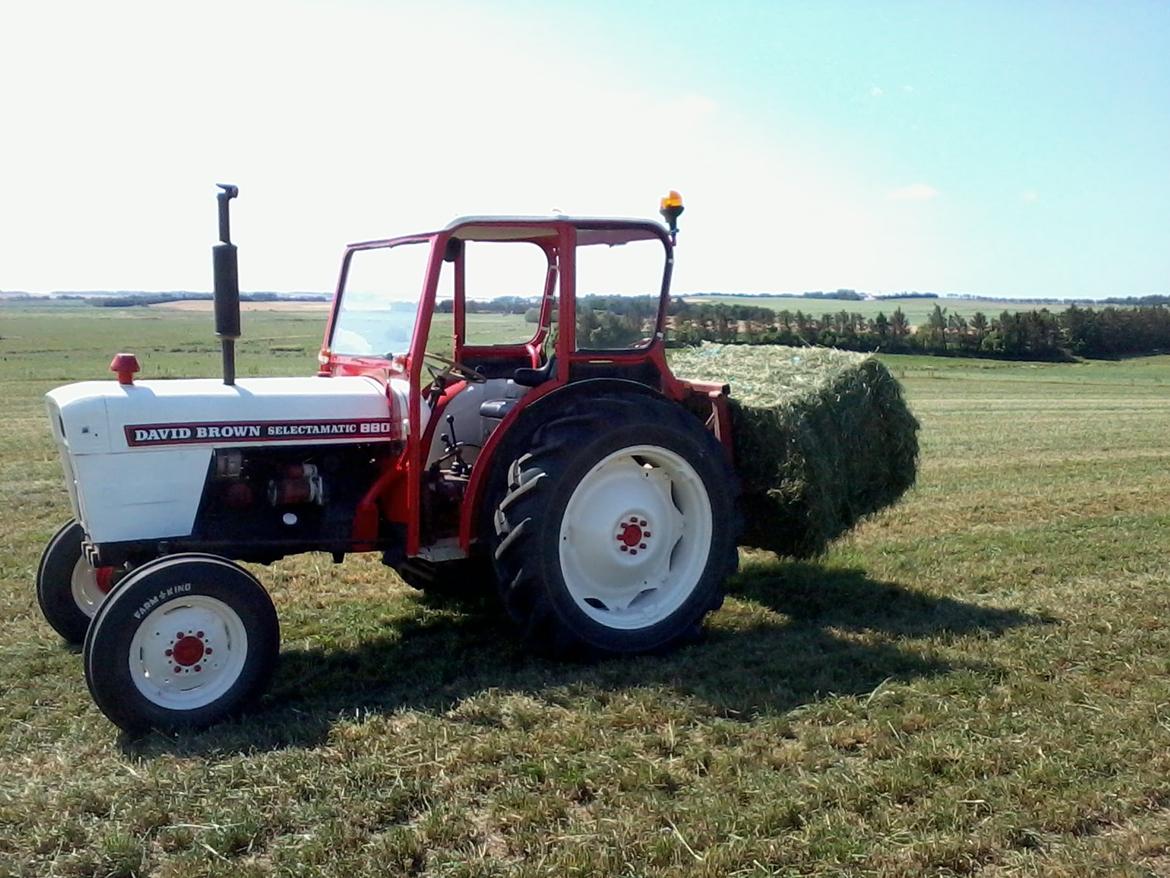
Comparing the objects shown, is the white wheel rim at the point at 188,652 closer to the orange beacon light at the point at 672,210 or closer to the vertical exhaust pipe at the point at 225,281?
the vertical exhaust pipe at the point at 225,281

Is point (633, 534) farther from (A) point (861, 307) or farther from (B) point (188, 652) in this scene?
(A) point (861, 307)

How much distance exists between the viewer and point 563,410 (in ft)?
18.5

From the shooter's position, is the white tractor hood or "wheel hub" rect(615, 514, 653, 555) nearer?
the white tractor hood

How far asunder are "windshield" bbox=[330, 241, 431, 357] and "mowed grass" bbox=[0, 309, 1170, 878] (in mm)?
1564

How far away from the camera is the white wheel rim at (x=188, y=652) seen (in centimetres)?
479

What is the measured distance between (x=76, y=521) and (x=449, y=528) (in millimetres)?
1873

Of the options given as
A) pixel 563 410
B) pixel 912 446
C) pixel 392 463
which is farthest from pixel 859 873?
pixel 912 446

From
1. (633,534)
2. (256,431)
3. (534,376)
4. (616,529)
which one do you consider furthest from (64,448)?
(633,534)

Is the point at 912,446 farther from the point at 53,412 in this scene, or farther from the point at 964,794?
the point at 53,412

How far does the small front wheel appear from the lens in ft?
15.3

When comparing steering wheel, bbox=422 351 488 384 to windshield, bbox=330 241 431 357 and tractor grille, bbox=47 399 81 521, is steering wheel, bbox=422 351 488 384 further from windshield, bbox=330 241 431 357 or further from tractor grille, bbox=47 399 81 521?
tractor grille, bbox=47 399 81 521

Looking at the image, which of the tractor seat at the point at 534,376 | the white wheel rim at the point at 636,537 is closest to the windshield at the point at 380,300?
the tractor seat at the point at 534,376

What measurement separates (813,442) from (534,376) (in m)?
1.73

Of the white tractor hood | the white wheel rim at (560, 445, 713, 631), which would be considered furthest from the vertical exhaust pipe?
the white wheel rim at (560, 445, 713, 631)
